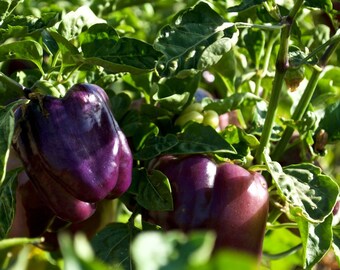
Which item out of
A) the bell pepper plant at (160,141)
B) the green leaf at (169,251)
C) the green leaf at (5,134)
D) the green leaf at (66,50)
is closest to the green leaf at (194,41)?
the bell pepper plant at (160,141)

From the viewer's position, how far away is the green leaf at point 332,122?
143cm

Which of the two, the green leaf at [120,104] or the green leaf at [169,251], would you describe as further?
the green leaf at [120,104]

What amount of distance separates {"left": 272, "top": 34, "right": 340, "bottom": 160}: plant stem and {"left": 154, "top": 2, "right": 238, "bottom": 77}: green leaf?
0.84ft

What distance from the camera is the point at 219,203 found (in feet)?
3.95

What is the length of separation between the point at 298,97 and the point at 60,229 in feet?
1.84

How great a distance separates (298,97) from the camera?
1539 mm

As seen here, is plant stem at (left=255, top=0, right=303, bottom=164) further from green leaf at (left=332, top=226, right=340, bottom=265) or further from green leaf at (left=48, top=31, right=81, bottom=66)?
green leaf at (left=48, top=31, right=81, bottom=66)

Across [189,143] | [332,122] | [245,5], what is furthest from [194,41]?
[332,122]

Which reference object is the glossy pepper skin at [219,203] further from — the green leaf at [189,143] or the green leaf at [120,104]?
the green leaf at [120,104]

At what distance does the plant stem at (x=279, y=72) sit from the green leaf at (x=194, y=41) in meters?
0.08

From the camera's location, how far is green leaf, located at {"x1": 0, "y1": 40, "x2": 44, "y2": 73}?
114cm

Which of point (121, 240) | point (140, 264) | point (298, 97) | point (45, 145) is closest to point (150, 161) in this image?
point (121, 240)

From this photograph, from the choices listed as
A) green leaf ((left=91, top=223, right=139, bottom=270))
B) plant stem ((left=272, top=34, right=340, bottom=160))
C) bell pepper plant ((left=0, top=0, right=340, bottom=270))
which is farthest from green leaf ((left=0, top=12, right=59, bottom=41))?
plant stem ((left=272, top=34, right=340, bottom=160))

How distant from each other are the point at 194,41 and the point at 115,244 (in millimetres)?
358
